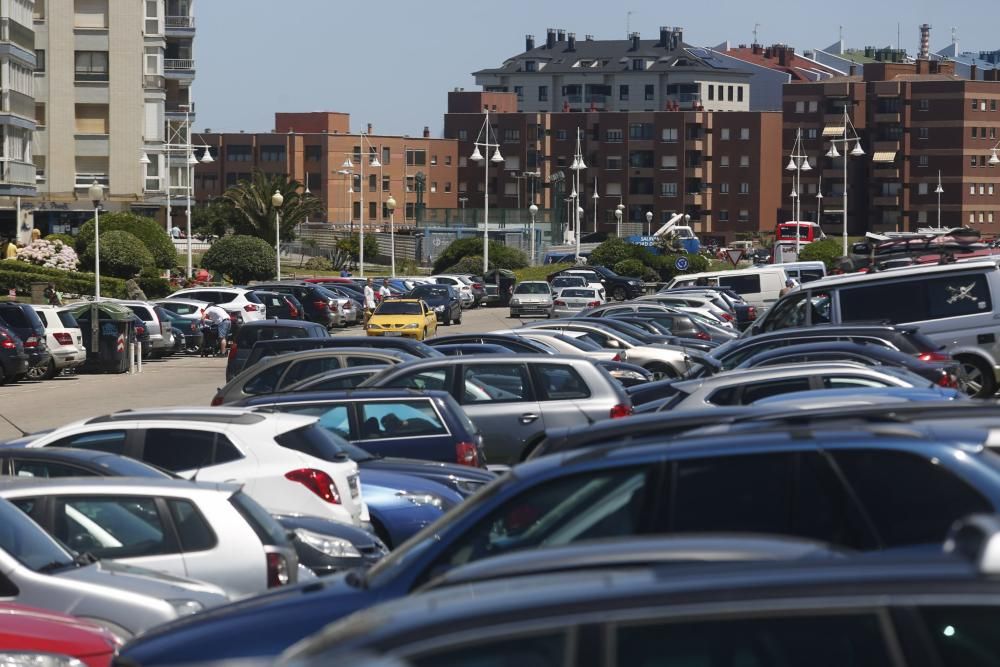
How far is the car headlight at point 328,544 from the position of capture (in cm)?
1048

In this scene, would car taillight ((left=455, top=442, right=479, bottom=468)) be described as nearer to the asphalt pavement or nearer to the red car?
the red car

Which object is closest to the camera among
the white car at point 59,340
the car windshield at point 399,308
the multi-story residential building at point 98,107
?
the white car at point 59,340

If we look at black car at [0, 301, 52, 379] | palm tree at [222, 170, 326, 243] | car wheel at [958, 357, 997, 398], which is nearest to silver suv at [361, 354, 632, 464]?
car wheel at [958, 357, 997, 398]

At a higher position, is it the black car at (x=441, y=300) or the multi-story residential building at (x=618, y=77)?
the multi-story residential building at (x=618, y=77)

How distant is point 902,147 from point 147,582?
124m

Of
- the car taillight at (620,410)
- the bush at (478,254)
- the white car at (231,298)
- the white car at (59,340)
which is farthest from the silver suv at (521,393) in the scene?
the bush at (478,254)

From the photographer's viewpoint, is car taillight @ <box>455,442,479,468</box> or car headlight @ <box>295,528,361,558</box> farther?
car taillight @ <box>455,442,479,468</box>

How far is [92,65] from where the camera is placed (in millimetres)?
77250

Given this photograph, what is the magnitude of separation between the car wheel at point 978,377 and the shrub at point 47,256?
4023 centimetres

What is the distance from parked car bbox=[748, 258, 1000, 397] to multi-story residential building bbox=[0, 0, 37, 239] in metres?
45.2

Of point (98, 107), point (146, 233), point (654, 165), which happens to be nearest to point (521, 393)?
point (146, 233)

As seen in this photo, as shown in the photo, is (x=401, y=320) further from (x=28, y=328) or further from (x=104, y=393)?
(x=104, y=393)

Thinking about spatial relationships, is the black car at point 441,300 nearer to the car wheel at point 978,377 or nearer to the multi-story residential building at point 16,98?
the multi-story residential building at point 16,98

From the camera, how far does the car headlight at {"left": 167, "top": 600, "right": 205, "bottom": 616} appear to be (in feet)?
26.2
